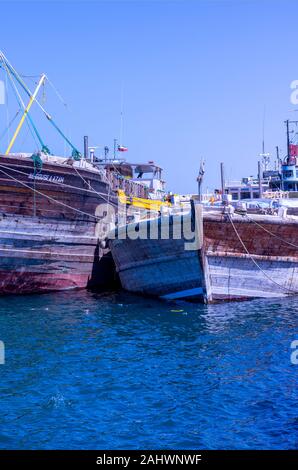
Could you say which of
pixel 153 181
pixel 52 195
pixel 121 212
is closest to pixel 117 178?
pixel 121 212

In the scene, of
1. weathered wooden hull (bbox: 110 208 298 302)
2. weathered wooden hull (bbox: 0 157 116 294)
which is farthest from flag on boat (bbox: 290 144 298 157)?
weathered wooden hull (bbox: 0 157 116 294)

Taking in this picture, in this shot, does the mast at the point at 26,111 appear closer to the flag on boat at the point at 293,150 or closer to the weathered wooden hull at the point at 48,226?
the weathered wooden hull at the point at 48,226

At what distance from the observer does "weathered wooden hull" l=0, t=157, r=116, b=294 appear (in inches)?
934

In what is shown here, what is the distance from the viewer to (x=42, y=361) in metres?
15.2

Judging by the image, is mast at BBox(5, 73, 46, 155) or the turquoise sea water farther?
mast at BBox(5, 73, 46, 155)

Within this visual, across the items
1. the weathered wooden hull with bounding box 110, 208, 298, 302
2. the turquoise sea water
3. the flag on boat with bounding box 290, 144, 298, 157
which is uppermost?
the flag on boat with bounding box 290, 144, 298, 157

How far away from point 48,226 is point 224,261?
748cm

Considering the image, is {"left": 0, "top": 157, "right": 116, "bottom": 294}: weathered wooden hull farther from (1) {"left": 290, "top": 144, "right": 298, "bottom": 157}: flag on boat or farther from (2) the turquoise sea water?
(1) {"left": 290, "top": 144, "right": 298, "bottom": 157}: flag on boat

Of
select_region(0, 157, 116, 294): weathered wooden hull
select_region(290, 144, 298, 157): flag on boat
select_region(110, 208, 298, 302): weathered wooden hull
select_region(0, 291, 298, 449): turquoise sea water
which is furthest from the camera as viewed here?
select_region(290, 144, 298, 157): flag on boat

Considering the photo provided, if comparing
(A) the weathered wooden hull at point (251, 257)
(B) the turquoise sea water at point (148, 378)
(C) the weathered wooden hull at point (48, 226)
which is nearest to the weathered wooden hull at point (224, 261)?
(A) the weathered wooden hull at point (251, 257)

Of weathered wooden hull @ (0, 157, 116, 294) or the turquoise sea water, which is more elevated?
weathered wooden hull @ (0, 157, 116, 294)

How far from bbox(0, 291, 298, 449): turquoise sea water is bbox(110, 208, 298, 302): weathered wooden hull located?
1.49 metres

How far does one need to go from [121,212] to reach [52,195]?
445cm

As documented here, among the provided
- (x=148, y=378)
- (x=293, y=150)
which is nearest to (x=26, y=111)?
(x=148, y=378)
